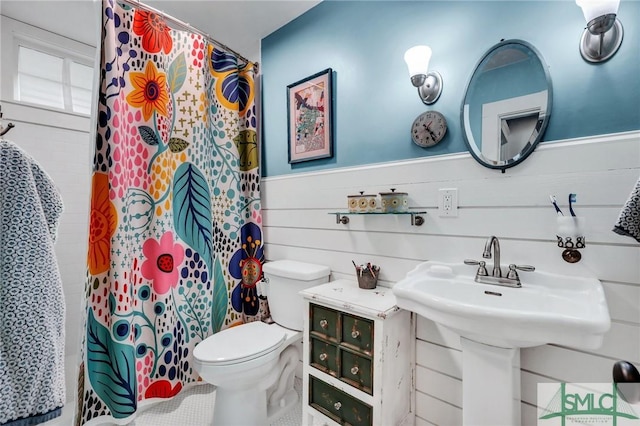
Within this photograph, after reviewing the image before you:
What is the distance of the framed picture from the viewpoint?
182 centimetres

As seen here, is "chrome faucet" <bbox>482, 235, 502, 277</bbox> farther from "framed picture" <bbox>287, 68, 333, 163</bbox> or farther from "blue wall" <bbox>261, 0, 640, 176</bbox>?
"framed picture" <bbox>287, 68, 333, 163</bbox>

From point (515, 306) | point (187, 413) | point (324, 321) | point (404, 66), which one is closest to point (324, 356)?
point (324, 321)

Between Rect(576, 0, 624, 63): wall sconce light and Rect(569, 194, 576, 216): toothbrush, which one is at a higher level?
Rect(576, 0, 624, 63): wall sconce light

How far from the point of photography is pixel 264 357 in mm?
1474

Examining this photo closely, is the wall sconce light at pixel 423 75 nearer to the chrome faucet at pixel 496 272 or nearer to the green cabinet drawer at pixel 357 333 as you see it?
the chrome faucet at pixel 496 272

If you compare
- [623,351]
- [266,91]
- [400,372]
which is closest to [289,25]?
[266,91]

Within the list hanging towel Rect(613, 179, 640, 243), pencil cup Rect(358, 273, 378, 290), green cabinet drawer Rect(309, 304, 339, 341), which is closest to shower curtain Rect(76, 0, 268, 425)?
green cabinet drawer Rect(309, 304, 339, 341)

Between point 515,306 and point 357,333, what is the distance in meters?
0.64

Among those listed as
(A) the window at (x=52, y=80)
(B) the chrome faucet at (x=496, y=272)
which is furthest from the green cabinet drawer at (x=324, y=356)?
(A) the window at (x=52, y=80)

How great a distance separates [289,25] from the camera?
6.66 ft

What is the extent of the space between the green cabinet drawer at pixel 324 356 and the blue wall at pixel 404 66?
3.33 ft

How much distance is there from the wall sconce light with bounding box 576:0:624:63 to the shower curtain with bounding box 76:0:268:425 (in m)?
1.83

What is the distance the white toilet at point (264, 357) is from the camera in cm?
141

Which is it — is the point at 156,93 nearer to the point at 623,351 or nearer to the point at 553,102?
the point at 553,102
